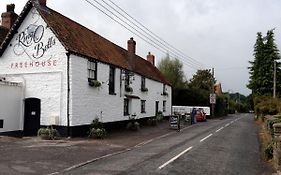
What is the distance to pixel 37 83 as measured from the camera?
73.1 feet

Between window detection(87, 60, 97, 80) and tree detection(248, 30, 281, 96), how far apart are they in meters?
32.9

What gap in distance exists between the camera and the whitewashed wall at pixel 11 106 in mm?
20875

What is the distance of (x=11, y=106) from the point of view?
21.6 m

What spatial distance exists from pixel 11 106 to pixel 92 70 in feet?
18.6

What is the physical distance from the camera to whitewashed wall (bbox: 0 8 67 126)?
21.6 m

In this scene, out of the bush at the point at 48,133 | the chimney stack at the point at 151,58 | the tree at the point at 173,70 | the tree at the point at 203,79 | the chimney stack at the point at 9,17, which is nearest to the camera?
the bush at the point at 48,133

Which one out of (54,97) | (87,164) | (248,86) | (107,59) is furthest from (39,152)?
(248,86)

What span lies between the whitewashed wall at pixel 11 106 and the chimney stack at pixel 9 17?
24.6 feet

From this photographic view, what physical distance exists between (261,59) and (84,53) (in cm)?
3569

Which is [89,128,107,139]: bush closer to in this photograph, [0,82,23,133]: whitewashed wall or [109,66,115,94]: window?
[0,82,23,133]: whitewashed wall

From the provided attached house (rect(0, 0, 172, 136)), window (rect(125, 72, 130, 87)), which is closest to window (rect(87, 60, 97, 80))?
attached house (rect(0, 0, 172, 136))

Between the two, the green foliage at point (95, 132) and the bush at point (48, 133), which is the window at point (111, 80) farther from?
the bush at point (48, 133)

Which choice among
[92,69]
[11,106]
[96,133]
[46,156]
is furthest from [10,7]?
[46,156]

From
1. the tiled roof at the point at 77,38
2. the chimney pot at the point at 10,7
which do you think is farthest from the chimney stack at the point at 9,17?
the tiled roof at the point at 77,38
